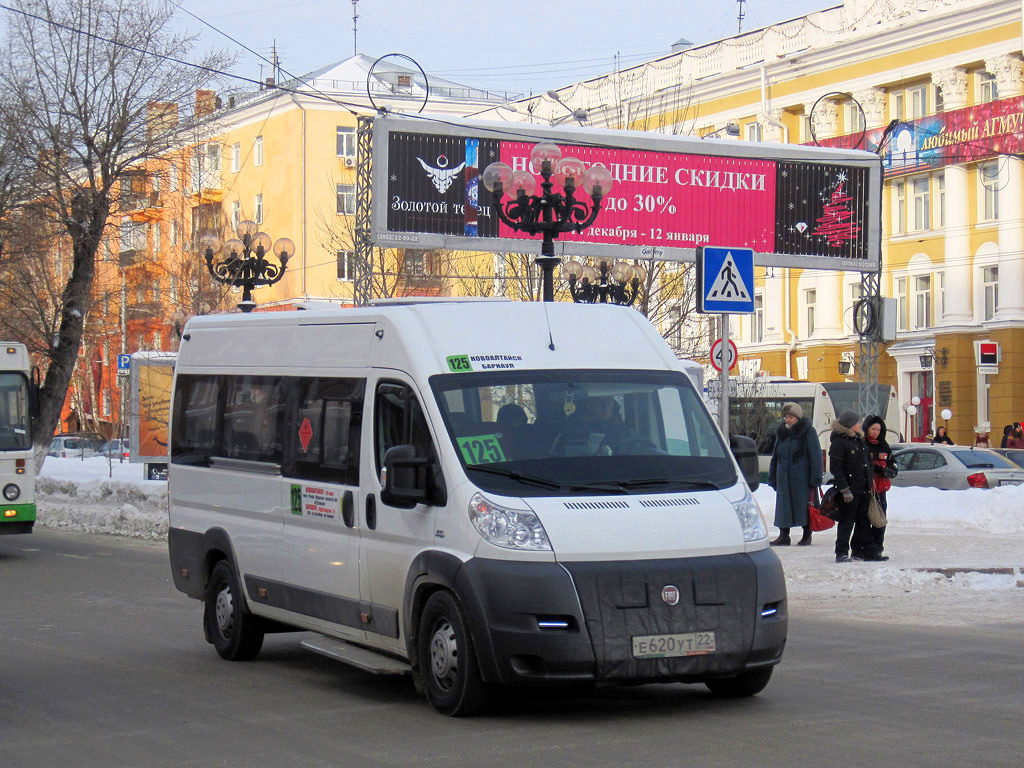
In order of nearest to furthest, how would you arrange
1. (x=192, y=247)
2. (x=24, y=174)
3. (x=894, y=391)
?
(x=24, y=174) → (x=894, y=391) → (x=192, y=247)

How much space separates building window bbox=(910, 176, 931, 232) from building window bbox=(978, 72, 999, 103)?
435 centimetres

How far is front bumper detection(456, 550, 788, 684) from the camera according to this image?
24.4 ft

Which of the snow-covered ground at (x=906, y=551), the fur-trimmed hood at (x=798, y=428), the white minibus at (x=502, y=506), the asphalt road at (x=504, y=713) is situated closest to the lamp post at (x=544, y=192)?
the fur-trimmed hood at (x=798, y=428)

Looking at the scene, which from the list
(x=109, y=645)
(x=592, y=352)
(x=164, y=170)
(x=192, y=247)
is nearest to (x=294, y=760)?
(x=592, y=352)

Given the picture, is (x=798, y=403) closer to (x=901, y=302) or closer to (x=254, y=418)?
(x=901, y=302)

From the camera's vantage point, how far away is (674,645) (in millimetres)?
7562

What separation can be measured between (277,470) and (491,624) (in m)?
2.75

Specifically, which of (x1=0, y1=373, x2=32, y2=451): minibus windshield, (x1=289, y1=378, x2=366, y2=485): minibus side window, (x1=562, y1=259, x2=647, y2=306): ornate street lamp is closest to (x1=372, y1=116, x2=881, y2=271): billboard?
(x1=562, y1=259, x2=647, y2=306): ornate street lamp

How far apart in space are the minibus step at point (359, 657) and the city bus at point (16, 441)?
40.0ft

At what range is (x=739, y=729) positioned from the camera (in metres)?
7.47

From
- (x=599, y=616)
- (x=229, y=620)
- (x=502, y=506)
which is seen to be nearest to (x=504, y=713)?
(x=599, y=616)

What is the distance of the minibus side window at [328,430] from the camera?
29.3 feet

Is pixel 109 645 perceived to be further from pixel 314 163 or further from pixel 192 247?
pixel 314 163

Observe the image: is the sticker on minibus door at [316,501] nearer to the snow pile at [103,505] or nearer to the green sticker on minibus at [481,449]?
the green sticker on minibus at [481,449]
